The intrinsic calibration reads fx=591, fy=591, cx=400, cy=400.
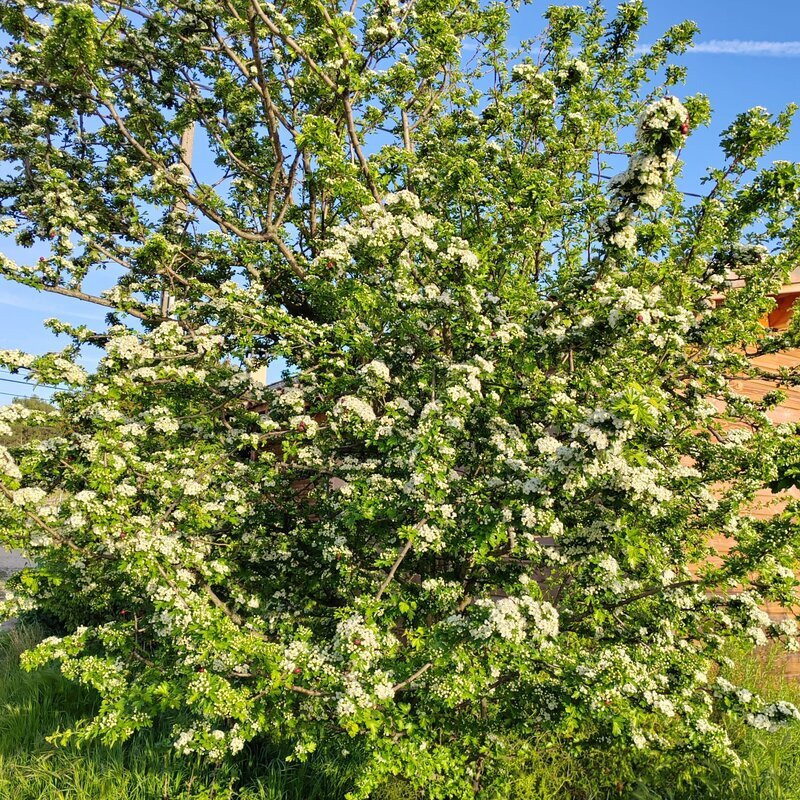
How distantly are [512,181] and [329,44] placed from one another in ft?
8.33

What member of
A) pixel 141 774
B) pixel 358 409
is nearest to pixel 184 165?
pixel 358 409

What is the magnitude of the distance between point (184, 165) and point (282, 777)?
24.1ft

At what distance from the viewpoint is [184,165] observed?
800 centimetres

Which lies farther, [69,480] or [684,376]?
[684,376]

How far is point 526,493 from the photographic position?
4.36m

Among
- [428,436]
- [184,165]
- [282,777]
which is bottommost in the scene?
[282,777]

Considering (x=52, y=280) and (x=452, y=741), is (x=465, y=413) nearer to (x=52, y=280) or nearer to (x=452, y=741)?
(x=452, y=741)

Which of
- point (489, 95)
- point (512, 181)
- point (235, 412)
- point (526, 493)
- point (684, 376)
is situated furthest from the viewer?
point (489, 95)

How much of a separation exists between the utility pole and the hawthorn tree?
0.45 feet

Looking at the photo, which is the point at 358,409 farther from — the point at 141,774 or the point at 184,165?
the point at 184,165

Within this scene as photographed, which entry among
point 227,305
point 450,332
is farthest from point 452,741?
point 227,305

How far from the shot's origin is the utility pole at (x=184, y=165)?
A: 26.6 feet

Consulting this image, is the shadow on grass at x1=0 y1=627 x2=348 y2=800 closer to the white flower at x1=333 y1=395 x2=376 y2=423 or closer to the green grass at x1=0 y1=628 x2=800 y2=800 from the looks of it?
the green grass at x1=0 y1=628 x2=800 y2=800

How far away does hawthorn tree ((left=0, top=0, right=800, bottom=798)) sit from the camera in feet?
14.3
